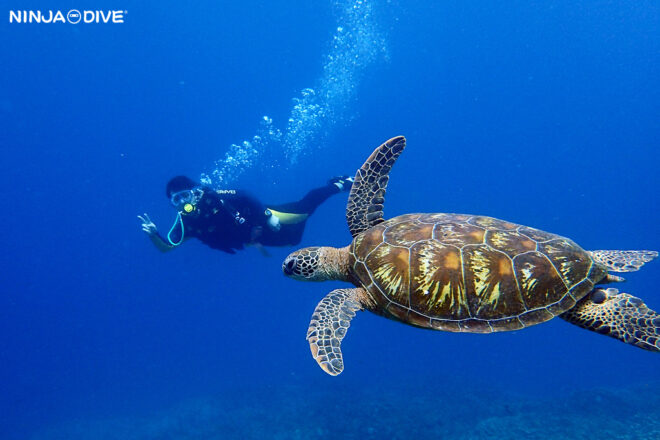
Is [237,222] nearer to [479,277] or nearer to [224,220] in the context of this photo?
[224,220]

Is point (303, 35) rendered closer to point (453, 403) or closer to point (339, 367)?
point (453, 403)

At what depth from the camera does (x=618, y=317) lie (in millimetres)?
2758

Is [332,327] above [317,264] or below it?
below

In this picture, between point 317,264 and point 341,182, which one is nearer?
point 317,264

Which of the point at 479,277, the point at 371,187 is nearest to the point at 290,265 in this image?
the point at 371,187

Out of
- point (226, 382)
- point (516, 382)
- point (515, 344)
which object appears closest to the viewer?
point (516, 382)

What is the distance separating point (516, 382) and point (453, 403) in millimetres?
6347

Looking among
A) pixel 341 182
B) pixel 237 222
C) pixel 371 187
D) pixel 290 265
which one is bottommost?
pixel 290 265

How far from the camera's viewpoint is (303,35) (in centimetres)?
5666

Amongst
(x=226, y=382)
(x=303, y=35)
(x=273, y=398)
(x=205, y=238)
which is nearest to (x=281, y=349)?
(x=226, y=382)

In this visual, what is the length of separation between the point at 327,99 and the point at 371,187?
157ft

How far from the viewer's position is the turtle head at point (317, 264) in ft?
12.7

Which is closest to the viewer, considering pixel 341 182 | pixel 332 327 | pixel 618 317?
pixel 618 317

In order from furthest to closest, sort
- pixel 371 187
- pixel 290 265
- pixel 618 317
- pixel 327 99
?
pixel 327 99 → pixel 371 187 → pixel 290 265 → pixel 618 317
